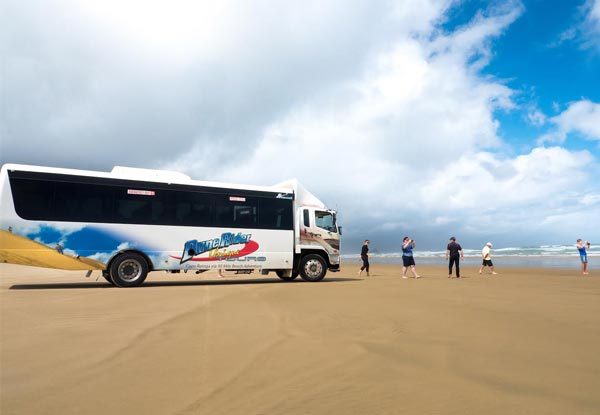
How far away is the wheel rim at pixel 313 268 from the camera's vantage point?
15484 millimetres

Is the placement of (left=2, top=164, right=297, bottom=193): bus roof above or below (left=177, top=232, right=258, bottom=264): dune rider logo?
above

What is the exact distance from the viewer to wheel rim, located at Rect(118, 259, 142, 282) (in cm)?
1236

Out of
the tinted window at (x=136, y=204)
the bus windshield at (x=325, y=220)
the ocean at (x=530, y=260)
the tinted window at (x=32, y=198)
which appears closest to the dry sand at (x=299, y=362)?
the tinted window at (x=32, y=198)

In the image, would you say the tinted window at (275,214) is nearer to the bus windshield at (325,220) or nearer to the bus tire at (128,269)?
the bus windshield at (325,220)

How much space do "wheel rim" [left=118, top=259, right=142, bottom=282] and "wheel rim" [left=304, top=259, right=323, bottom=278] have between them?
5928mm

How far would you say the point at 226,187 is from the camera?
14.3 meters

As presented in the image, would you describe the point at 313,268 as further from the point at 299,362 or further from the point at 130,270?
the point at 299,362

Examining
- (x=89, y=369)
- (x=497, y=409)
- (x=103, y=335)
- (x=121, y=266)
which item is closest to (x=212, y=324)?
(x=103, y=335)

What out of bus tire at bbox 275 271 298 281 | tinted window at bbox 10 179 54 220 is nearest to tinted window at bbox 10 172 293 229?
tinted window at bbox 10 179 54 220

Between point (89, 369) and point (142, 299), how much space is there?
556cm

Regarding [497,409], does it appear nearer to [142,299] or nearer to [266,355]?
[266,355]

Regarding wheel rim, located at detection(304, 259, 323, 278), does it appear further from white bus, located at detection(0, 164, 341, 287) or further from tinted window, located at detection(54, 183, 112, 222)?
tinted window, located at detection(54, 183, 112, 222)

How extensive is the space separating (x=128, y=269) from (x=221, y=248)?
9.76 feet

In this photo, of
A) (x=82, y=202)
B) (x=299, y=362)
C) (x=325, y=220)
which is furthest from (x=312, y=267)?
(x=299, y=362)
